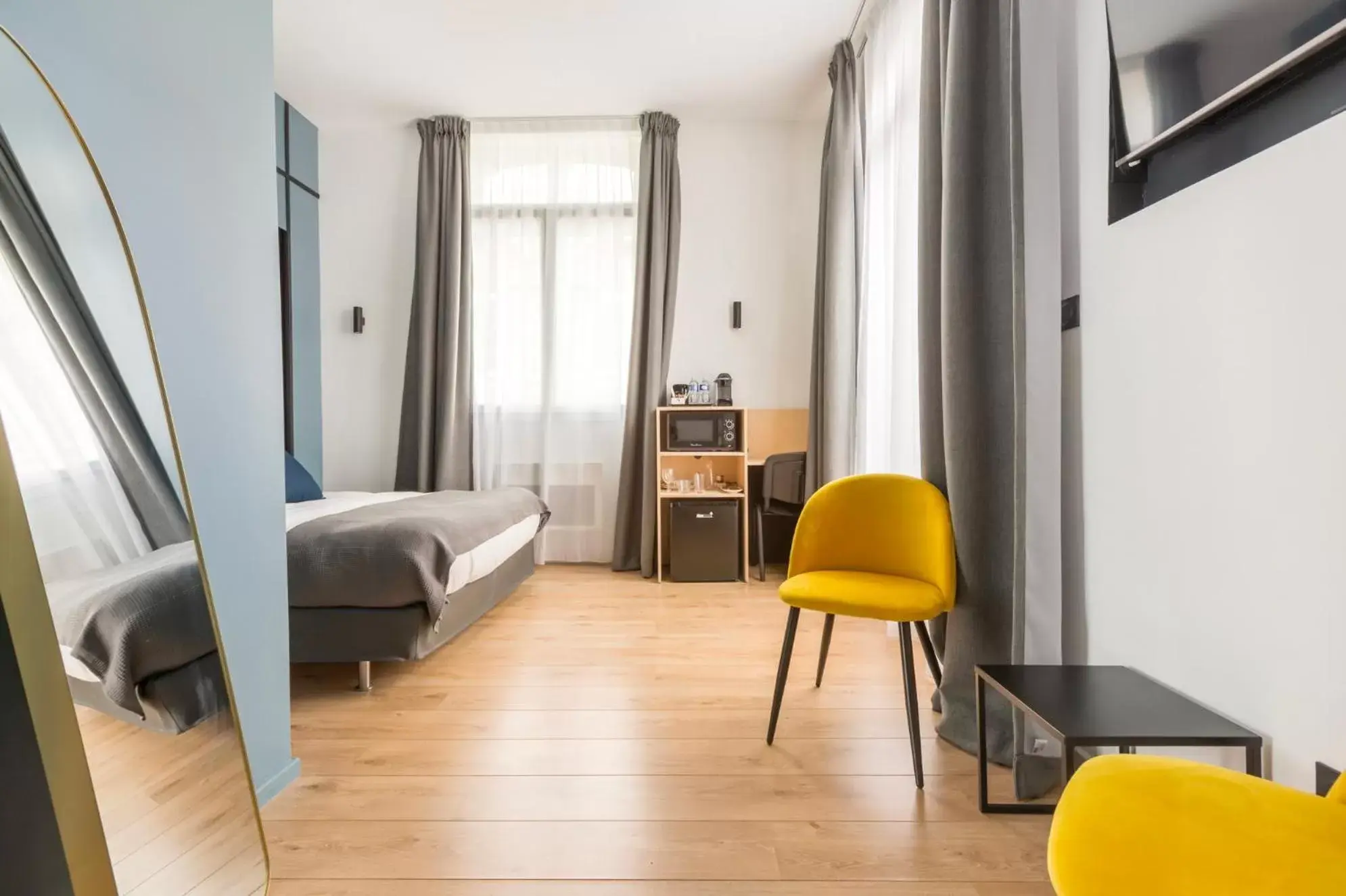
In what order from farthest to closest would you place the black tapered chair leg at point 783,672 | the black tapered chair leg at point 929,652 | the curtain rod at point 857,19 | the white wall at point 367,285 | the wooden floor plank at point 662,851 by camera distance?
the white wall at point 367,285
the curtain rod at point 857,19
the black tapered chair leg at point 929,652
the black tapered chair leg at point 783,672
the wooden floor plank at point 662,851

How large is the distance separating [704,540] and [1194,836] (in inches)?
134

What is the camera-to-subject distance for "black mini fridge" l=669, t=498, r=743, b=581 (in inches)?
163

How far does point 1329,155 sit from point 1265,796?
35.8 inches

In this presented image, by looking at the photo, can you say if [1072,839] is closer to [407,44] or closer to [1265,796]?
[1265,796]

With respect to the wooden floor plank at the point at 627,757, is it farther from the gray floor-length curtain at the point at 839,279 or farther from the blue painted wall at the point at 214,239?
the gray floor-length curtain at the point at 839,279

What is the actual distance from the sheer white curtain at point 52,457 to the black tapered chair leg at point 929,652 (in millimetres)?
1895

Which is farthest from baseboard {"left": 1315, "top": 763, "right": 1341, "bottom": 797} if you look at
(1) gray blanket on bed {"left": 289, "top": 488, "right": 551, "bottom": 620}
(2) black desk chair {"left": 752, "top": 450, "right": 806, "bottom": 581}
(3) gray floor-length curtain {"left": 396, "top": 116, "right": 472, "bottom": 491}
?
(3) gray floor-length curtain {"left": 396, "top": 116, "right": 472, "bottom": 491}

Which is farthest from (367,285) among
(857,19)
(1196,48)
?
(1196,48)

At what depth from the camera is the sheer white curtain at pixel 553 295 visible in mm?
4582

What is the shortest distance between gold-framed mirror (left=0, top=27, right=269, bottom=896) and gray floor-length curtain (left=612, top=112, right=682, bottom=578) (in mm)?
3425

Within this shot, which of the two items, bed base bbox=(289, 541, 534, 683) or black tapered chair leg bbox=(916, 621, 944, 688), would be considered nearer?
black tapered chair leg bbox=(916, 621, 944, 688)

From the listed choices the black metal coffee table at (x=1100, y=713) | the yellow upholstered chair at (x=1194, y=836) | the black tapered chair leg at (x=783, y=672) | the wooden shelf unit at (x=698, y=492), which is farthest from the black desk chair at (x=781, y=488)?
the yellow upholstered chair at (x=1194, y=836)

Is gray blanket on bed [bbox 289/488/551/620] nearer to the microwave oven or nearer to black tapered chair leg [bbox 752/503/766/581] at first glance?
the microwave oven

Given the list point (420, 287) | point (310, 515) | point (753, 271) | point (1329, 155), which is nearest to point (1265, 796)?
point (1329, 155)
